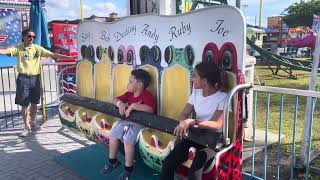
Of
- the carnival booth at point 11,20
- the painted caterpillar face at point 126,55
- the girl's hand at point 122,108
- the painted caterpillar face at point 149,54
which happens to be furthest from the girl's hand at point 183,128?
the carnival booth at point 11,20

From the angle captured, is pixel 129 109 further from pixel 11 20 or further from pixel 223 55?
pixel 11 20

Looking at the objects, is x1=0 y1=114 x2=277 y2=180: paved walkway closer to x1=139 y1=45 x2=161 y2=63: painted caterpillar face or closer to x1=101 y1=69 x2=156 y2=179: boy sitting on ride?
x1=101 y1=69 x2=156 y2=179: boy sitting on ride

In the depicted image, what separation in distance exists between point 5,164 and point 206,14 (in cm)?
327

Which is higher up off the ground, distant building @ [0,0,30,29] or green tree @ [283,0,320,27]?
green tree @ [283,0,320,27]

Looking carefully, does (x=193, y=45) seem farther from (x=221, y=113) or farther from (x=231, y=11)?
(x=221, y=113)

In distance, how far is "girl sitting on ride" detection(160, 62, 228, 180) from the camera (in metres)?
2.84

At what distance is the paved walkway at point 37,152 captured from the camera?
4273 millimetres

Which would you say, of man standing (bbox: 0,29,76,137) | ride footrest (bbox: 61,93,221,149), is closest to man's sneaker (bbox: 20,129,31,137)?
man standing (bbox: 0,29,76,137)

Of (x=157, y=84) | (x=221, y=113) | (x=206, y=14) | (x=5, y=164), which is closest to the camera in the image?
(x=221, y=113)

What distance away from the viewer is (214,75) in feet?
9.59

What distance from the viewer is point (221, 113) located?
114 inches

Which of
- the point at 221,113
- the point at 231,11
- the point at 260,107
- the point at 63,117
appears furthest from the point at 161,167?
A: the point at 260,107

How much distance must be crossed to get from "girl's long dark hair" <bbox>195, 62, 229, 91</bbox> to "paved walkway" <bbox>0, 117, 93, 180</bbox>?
2.14 meters

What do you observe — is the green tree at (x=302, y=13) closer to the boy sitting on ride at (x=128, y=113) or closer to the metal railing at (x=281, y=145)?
the metal railing at (x=281, y=145)
